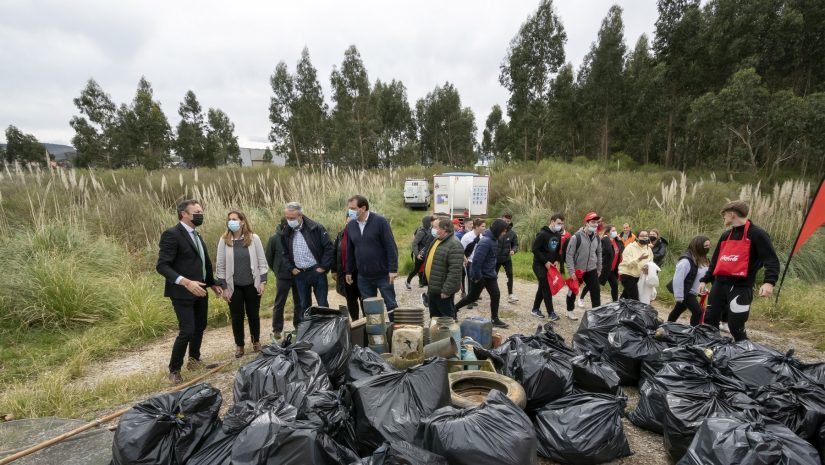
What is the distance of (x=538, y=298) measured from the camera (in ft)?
19.1

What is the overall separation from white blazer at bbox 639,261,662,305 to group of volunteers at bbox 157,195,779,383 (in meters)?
0.02

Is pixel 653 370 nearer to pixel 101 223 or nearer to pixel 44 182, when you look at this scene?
pixel 101 223

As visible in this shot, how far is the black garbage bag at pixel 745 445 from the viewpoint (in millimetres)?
1748

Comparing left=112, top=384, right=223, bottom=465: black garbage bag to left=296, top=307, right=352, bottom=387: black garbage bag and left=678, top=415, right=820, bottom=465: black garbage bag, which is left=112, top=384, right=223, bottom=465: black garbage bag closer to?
left=296, top=307, right=352, bottom=387: black garbage bag

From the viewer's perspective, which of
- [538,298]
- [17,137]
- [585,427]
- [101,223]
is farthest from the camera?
[17,137]

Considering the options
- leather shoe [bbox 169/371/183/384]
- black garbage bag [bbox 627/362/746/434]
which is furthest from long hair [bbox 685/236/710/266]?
leather shoe [bbox 169/371/183/384]

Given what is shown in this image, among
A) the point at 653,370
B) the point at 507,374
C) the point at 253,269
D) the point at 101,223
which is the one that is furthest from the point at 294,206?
the point at 101,223

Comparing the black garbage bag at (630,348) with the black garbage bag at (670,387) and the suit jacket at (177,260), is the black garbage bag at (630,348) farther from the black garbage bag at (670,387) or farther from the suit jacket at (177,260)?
the suit jacket at (177,260)

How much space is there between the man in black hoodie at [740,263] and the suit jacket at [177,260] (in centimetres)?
531

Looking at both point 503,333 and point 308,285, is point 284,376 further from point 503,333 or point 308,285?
point 503,333

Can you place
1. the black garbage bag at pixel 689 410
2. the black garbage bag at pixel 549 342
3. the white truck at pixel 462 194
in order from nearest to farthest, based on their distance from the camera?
the black garbage bag at pixel 689 410 → the black garbage bag at pixel 549 342 → the white truck at pixel 462 194

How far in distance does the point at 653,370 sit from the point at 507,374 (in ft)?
4.80

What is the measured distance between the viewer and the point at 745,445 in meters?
1.78

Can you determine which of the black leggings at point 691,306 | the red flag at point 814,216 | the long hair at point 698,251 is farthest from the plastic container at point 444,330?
the red flag at point 814,216
